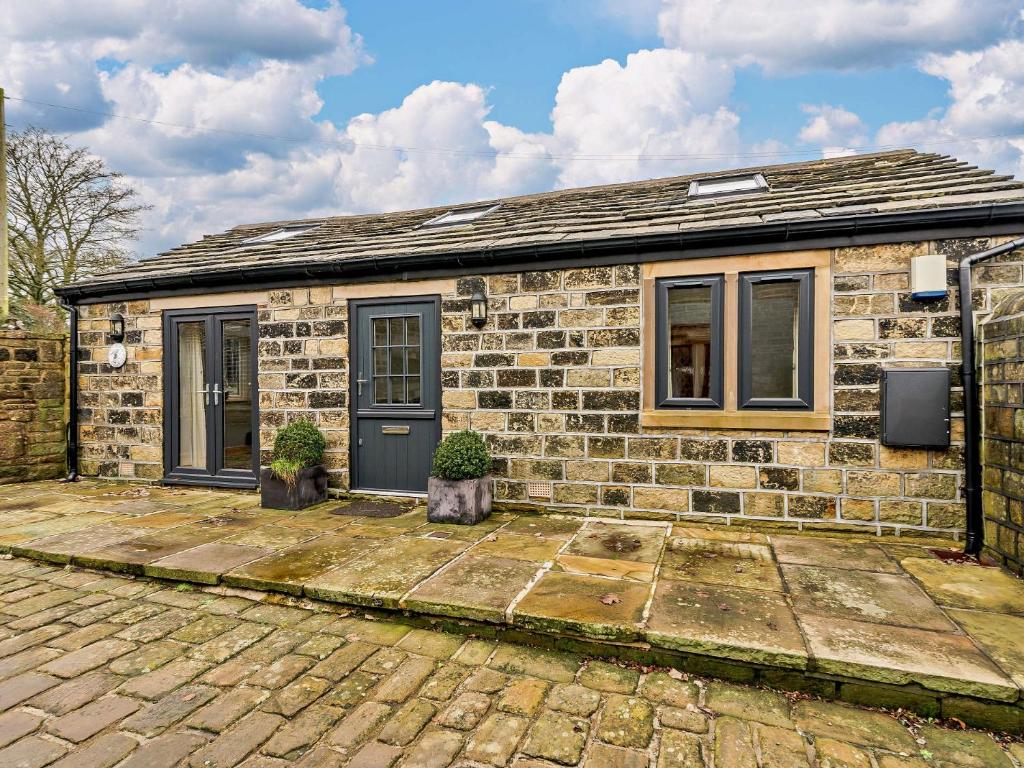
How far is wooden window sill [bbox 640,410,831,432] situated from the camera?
4578 millimetres

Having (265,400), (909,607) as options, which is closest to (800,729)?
(909,607)

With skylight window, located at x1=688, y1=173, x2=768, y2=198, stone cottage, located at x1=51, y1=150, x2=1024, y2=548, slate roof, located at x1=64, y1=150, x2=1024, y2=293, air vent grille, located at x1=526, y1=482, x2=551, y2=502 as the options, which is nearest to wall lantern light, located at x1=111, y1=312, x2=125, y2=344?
stone cottage, located at x1=51, y1=150, x2=1024, y2=548

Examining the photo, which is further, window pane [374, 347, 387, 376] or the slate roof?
window pane [374, 347, 387, 376]

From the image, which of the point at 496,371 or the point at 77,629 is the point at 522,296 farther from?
the point at 77,629

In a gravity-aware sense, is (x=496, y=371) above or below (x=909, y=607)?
above

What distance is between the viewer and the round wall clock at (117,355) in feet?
23.3

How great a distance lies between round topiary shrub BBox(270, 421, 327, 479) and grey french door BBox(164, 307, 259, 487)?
103cm

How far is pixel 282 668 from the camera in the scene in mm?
2650

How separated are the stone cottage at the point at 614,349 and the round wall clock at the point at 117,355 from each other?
43mm

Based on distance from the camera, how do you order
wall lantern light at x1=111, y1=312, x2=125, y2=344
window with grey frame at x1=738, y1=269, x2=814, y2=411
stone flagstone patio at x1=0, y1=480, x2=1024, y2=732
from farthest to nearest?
wall lantern light at x1=111, y1=312, x2=125, y2=344 < window with grey frame at x1=738, y1=269, x2=814, y2=411 < stone flagstone patio at x1=0, y1=480, x2=1024, y2=732

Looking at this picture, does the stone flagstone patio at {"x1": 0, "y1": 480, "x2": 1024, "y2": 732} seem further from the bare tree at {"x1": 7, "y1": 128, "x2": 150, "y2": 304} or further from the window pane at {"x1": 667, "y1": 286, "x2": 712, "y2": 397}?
the bare tree at {"x1": 7, "y1": 128, "x2": 150, "y2": 304}

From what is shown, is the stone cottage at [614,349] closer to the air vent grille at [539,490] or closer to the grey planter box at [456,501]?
the air vent grille at [539,490]

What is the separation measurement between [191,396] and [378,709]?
236 inches

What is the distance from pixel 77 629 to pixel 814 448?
18.2ft
